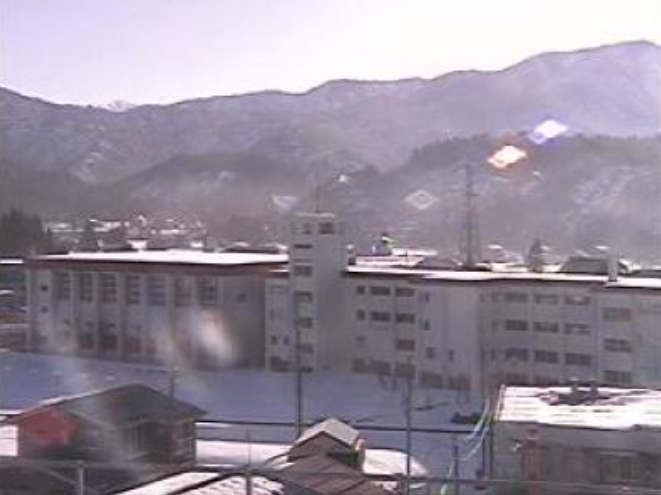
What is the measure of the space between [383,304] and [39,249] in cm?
703

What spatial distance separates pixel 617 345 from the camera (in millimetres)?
6449

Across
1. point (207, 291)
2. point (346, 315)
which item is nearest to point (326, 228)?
point (346, 315)

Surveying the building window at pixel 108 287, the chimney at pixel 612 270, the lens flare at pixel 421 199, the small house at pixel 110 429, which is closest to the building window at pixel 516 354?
the chimney at pixel 612 270

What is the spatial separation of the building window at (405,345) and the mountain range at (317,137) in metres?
11.5

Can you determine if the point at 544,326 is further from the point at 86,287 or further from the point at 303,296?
the point at 86,287

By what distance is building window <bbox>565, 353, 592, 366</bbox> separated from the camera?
260 inches

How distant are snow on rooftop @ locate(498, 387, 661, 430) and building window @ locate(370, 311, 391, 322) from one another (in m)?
3.20

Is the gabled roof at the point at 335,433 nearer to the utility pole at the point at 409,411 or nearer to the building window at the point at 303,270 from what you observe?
the utility pole at the point at 409,411

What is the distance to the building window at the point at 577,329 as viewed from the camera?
6.61 meters

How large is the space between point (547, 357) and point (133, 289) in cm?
361

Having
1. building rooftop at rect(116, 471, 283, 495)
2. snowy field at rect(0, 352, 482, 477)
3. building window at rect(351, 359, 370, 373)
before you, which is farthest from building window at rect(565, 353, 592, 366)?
building rooftop at rect(116, 471, 283, 495)

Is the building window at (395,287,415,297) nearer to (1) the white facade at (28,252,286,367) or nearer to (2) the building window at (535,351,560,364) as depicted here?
(2) the building window at (535,351,560,364)

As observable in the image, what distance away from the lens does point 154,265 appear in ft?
27.6

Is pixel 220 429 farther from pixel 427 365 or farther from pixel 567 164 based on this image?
pixel 567 164
